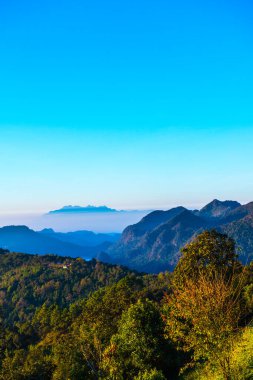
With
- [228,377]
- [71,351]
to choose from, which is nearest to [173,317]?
[228,377]

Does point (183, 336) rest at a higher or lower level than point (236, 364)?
higher

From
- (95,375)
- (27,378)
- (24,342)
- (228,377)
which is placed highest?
(228,377)

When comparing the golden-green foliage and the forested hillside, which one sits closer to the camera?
the forested hillside

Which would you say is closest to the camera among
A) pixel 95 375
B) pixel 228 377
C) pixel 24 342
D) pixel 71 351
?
pixel 228 377

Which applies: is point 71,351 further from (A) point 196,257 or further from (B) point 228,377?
(B) point 228,377

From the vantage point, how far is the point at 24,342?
11250cm

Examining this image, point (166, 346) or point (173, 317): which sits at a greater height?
point (173, 317)

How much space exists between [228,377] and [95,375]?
17350 millimetres

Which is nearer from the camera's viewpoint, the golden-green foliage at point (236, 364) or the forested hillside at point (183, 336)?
the forested hillside at point (183, 336)

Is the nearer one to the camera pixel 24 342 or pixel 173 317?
pixel 173 317

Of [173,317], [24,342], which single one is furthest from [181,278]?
[24,342]

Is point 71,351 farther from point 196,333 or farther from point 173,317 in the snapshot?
point 196,333

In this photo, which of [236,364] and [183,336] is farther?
[236,364]

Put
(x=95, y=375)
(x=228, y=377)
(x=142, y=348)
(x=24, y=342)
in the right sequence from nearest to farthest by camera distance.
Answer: (x=228, y=377) < (x=95, y=375) < (x=142, y=348) < (x=24, y=342)
